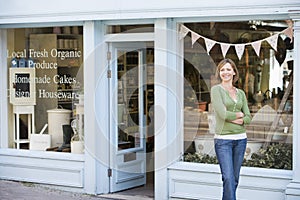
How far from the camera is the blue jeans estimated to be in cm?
751

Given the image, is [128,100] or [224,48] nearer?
[224,48]

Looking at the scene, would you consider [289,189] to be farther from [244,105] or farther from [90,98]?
[90,98]

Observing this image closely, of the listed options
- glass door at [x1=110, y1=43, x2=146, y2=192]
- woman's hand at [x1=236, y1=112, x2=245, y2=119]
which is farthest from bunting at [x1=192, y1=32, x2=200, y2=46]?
woman's hand at [x1=236, y1=112, x2=245, y2=119]

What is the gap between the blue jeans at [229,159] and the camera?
24.6 feet

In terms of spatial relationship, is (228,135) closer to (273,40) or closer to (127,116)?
(273,40)

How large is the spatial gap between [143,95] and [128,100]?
0.27 metres

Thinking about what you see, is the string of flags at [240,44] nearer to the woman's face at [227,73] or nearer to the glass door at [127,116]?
the woman's face at [227,73]

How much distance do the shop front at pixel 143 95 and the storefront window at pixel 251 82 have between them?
1 centimetres

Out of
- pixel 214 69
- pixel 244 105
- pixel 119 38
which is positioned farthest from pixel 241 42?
pixel 119 38

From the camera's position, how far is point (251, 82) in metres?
8.81

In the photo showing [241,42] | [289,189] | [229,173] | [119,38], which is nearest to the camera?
[229,173]

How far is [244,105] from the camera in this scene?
7789mm

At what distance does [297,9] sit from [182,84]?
6.66 feet

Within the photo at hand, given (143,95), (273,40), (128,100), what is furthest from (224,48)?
(128,100)
